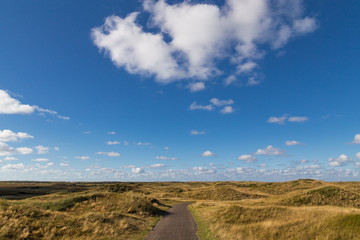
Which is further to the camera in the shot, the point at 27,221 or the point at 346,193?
the point at 346,193

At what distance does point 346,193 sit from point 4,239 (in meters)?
62.8

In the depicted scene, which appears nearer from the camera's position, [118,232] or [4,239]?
[4,239]

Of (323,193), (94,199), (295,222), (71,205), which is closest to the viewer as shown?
(295,222)

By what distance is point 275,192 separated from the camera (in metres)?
87.2

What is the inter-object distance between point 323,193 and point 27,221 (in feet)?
184

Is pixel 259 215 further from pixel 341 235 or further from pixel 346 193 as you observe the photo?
pixel 346 193

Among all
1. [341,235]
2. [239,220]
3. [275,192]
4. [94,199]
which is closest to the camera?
[341,235]

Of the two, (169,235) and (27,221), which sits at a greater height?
(27,221)

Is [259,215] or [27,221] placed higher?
[27,221]

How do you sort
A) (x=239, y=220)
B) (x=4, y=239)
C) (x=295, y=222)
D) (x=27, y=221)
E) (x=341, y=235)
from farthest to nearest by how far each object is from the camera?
(x=239, y=220) < (x=295, y=222) < (x=27, y=221) < (x=341, y=235) < (x=4, y=239)

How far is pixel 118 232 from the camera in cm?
1838

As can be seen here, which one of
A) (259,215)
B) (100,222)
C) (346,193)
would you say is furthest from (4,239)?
(346,193)

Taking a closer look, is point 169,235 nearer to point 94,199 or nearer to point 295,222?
point 295,222

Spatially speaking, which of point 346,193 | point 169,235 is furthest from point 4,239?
point 346,193
